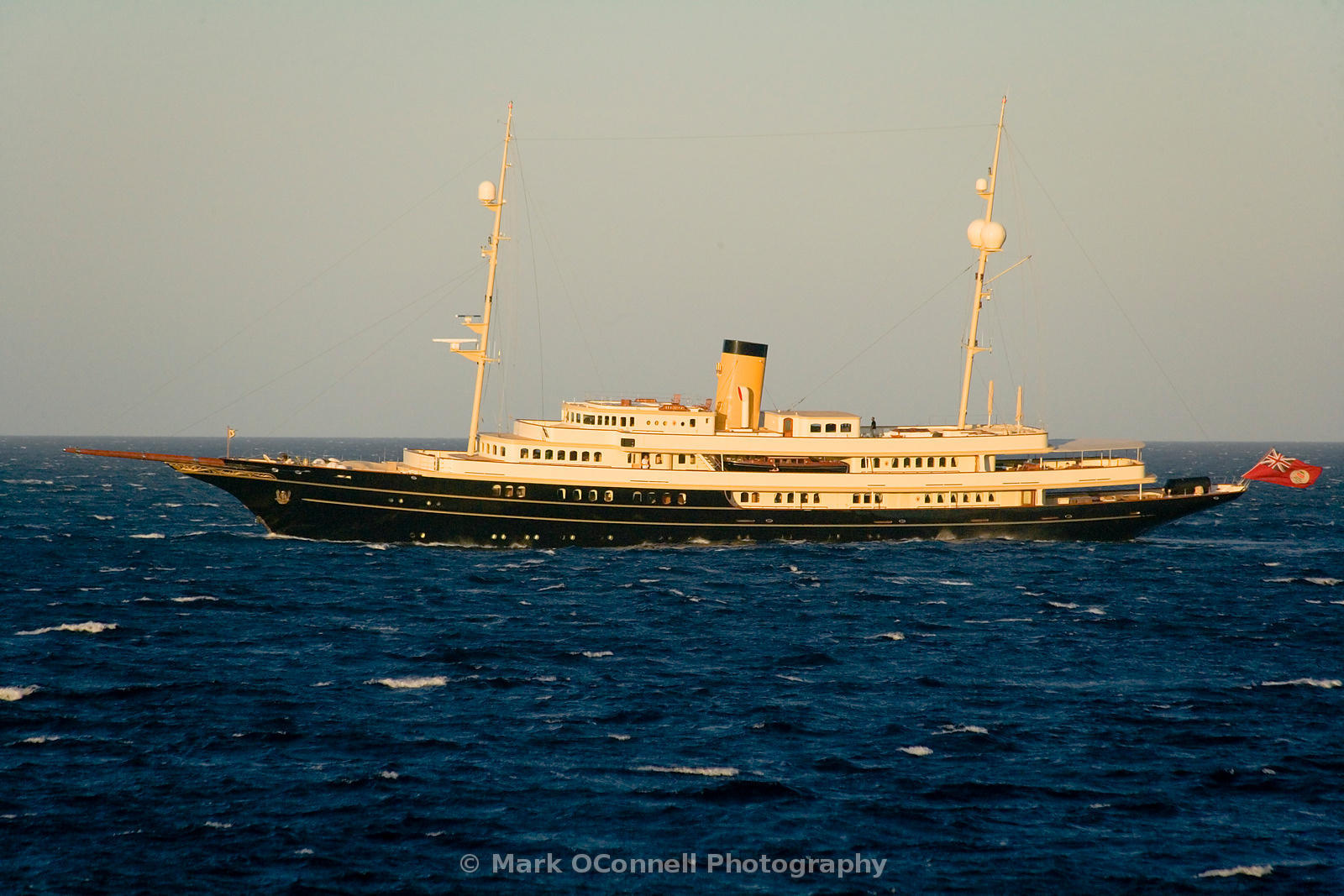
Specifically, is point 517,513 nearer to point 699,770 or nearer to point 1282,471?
point 699,770

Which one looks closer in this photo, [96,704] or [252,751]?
[252,751]

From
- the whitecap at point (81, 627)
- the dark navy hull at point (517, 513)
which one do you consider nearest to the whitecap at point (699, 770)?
the whitecap at point (81, 627)

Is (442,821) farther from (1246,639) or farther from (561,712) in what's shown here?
(1246,639)

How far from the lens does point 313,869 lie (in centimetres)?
1686

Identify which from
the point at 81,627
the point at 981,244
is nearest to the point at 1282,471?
the point at 981,244

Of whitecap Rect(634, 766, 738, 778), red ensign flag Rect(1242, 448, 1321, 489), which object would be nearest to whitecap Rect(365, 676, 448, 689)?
whitecap Rect(634, 766, 738, 778)

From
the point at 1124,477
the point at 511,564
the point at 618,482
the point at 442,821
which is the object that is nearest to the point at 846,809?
the point at 442,821

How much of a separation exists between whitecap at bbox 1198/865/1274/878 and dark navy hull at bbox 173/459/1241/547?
35203 mm

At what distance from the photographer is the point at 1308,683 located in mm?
28453

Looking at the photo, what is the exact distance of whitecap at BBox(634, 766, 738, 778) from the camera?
69.2 feet

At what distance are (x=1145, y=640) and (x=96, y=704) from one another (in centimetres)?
2746

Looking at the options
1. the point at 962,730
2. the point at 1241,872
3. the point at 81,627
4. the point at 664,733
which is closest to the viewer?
the point at 1241,872

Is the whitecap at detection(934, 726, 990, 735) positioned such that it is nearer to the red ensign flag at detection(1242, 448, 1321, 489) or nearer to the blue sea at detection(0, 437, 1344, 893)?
the blue sea at detection(0, 437, 1344, 893)

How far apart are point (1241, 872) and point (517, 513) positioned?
1429 inches
